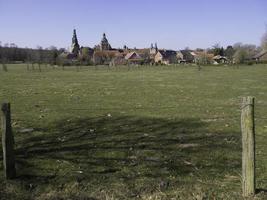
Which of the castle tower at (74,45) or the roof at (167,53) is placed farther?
the castle tower at (74,45)

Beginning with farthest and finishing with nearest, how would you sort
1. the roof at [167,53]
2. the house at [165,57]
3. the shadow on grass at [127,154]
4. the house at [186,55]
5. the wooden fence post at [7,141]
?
the house at [186,55] < the roof at [167,53] < the house at [165,57] < the shadow on grass at [127,154] < the wooden fence post at [7,141]

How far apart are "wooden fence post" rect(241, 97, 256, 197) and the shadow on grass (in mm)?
1192

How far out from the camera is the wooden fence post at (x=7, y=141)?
22.1ft

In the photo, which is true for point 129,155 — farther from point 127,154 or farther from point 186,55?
point 186,55

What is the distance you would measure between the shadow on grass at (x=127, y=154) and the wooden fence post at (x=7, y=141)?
28 centimetres

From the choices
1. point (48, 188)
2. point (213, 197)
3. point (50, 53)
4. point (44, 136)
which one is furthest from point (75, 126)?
point (50, 53)

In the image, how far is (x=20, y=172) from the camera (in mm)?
7512

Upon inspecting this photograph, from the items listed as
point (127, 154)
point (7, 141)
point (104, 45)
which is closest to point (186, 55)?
point (104, 45)

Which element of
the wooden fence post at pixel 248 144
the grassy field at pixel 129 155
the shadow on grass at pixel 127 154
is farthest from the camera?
the shadow on grass at pixel 127 154

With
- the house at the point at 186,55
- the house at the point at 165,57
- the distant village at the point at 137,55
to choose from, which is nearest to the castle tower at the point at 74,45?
the distant village at the point at 137,55

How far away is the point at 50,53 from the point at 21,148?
5198 inches

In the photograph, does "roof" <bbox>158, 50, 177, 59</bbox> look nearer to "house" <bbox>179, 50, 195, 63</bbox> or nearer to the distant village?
the distant village

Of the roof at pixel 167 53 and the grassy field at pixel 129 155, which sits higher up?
the roof at pixel 167 53

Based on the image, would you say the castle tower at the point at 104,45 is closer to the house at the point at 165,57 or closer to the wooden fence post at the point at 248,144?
the house at the point at 165,57
